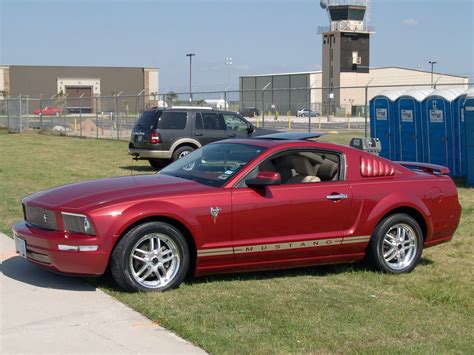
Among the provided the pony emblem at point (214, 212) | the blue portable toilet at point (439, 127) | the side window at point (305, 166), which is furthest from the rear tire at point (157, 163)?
the pony emblem at point (214, 212)

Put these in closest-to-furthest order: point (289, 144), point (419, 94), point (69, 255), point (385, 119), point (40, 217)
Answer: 1. point (69, 255)
2. point (40, 217)
3. point (289, 144)
4. point (419, 94)
5. point (385, 119)

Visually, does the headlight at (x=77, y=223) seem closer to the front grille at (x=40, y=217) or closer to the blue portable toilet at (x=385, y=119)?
the front grille at (x=40, y=217)

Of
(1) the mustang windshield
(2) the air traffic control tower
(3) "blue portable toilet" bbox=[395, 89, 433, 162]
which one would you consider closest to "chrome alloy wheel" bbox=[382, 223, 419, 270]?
(1) the mustang windshield

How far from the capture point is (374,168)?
24.1ft

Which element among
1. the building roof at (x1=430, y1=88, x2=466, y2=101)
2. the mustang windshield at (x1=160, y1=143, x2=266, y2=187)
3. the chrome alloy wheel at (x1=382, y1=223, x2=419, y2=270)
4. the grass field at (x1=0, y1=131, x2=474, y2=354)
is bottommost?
the grass field at (x1=0, y1=131, x2=474, y2=354)

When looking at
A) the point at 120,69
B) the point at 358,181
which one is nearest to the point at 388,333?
the point at 358,181

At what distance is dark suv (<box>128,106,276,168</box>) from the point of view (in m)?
18.1

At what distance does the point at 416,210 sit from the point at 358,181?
73 cm

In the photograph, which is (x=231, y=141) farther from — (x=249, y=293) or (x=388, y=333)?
(x=388, y=333)

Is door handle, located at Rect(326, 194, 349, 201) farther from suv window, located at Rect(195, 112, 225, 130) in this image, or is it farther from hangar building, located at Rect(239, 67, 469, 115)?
hangar building, located at Rect(239, 67, 469, 115)

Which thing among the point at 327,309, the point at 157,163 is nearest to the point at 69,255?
the point at 327,309

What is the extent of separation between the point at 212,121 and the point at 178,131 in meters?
0.97

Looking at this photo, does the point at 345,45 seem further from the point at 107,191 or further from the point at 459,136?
the point at 107,191

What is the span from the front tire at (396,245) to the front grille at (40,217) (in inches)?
124
